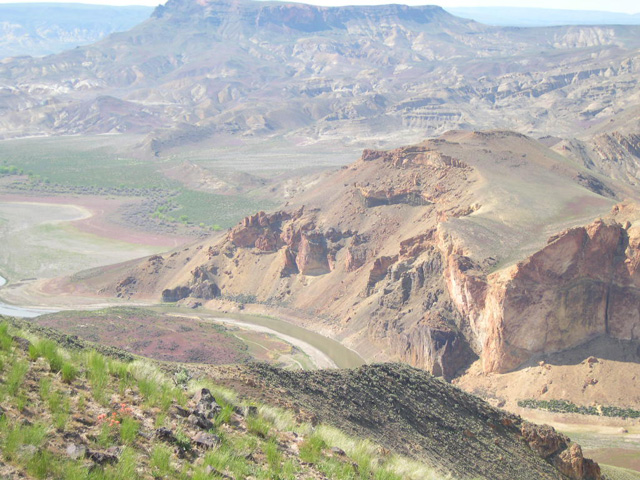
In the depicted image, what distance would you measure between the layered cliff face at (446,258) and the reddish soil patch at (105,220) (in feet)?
74.7

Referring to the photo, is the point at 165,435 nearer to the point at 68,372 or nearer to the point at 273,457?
the point at 273,457

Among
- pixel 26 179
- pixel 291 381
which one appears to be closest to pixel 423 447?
pixel 291 381

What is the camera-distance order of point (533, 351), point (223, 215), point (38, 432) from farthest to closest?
point (223, 215) → point (533, 351) → point (38, 432)

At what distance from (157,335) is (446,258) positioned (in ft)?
76.7

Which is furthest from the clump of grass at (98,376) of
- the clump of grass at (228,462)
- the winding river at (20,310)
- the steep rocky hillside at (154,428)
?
the winding river at (20,310)

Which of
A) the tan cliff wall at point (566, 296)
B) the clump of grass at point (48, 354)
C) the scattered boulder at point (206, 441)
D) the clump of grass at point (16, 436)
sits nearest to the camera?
the clump of grass at point (16, 436)

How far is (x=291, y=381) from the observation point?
23641mm

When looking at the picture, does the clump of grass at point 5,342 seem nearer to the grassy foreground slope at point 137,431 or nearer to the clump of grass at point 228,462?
the grassy foreground slope at point 137,431

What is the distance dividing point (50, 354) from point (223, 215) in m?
108

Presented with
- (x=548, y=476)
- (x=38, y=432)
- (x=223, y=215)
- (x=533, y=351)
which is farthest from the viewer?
(x=223, y=215)

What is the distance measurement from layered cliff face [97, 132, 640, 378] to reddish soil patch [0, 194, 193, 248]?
896 inches

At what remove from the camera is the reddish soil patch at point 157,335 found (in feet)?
177

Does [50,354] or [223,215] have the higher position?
[50,354]

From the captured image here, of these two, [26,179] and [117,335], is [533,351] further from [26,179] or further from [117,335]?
[26,179]
